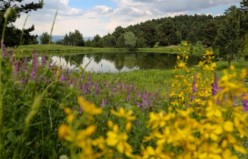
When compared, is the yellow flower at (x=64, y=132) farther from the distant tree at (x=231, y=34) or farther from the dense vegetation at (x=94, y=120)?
the distant tree at (x=231, y=34)

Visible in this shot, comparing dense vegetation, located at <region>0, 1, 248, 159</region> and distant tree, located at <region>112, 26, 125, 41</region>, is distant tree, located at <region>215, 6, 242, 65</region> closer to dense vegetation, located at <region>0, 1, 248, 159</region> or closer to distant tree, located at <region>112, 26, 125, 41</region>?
dense vegetation, located at <region>0, 1, 248, 159</region>

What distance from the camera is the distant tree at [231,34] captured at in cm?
3888

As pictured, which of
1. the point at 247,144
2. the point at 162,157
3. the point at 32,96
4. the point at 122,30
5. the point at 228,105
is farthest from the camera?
the point at 122,30

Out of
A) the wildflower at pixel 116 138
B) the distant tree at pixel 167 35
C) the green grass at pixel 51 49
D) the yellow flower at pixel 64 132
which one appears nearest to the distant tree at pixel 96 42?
the green grass at pixel 51 49

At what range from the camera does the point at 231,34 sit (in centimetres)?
3975

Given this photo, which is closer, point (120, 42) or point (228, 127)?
point (228, 127)

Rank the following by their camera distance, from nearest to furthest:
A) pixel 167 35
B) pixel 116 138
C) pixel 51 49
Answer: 1. pixel 116 138
2. pixel 51 49
3. pixel 167 35

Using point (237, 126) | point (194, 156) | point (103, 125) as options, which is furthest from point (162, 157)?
point (103, 125)

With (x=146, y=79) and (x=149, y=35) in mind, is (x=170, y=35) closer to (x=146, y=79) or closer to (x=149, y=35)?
(x=149, y=35)

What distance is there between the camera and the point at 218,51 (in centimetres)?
4344

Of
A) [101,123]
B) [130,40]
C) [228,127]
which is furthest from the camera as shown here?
[130,40]

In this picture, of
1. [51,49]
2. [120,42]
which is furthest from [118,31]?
[51,49]

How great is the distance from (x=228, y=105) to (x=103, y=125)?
10.2 feet

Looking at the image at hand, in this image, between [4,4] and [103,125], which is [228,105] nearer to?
[103,125]
